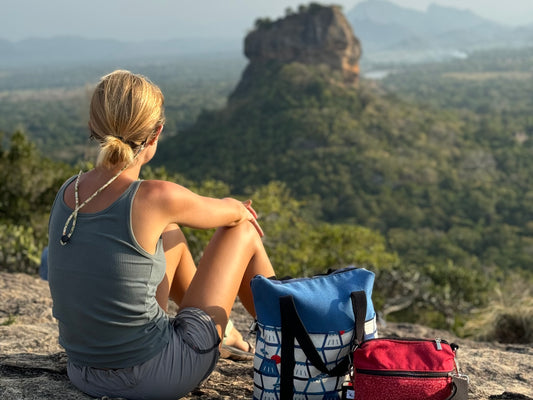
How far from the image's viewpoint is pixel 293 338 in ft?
7.31

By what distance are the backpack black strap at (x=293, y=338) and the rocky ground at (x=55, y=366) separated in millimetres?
446

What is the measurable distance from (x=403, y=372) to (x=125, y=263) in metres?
1.05

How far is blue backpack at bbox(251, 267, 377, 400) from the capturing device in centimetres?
222

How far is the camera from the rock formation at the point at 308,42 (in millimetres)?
50000

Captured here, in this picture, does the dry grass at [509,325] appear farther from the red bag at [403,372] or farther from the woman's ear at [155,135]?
the woman's ear at [155,135]

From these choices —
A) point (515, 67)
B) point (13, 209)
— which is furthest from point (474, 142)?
point (515, 67)

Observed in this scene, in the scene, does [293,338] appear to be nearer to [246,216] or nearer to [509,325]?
[246,216]

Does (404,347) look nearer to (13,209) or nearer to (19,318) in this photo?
(19,318)

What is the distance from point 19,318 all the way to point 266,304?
2.31 m

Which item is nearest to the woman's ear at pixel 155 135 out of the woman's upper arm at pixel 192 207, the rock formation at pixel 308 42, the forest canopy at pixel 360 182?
the woman's upper arm at pixel 192 207

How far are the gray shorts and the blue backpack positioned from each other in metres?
0.22

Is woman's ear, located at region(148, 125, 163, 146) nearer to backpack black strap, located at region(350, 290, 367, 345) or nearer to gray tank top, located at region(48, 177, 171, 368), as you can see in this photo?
gray tank top, located at region(48, 177, 171, 368)

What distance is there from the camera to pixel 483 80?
4456 inches

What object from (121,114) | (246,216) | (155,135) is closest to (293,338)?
(246,216)
